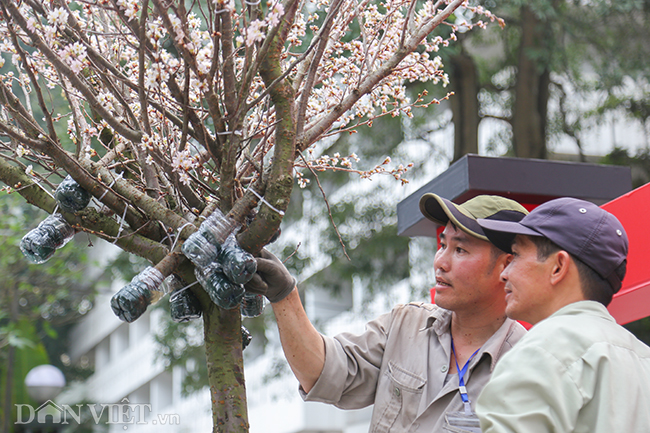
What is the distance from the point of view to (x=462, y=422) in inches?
99.0

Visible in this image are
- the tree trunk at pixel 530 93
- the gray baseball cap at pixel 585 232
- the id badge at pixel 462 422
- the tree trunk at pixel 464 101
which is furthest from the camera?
the tree trunk at pixel 464 101

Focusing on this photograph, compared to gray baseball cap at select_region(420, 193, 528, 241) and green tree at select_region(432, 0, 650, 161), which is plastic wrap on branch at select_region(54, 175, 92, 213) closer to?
gray baseball cap at select_region(420, 193, 528, 241)

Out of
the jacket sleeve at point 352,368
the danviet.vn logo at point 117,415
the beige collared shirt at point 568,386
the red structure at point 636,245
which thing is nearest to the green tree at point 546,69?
the red structure at point 636,245

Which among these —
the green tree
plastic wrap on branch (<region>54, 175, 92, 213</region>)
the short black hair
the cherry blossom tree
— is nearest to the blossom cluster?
the cherry blossom tree

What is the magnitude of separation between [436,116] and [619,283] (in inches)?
381

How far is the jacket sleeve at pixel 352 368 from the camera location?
281cm

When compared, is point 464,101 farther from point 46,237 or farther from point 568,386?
point 568,386

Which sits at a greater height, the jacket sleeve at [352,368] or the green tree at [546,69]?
the green tree at [546,69]

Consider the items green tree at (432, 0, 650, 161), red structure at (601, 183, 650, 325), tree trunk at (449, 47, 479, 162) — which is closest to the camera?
red structure at (601, 183, 650, 325)

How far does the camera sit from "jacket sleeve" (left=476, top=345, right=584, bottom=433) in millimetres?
1558

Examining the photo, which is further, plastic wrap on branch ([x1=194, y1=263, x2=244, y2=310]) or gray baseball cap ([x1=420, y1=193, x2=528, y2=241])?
gray baseball cap ([x1=420, y1=193, x2=528, y2=241])

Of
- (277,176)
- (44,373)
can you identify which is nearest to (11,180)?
(277,176)

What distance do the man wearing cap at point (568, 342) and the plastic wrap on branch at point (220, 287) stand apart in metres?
0.89

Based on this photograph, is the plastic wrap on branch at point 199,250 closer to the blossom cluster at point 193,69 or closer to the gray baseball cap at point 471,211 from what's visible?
the blossom cluster at point 193,69
